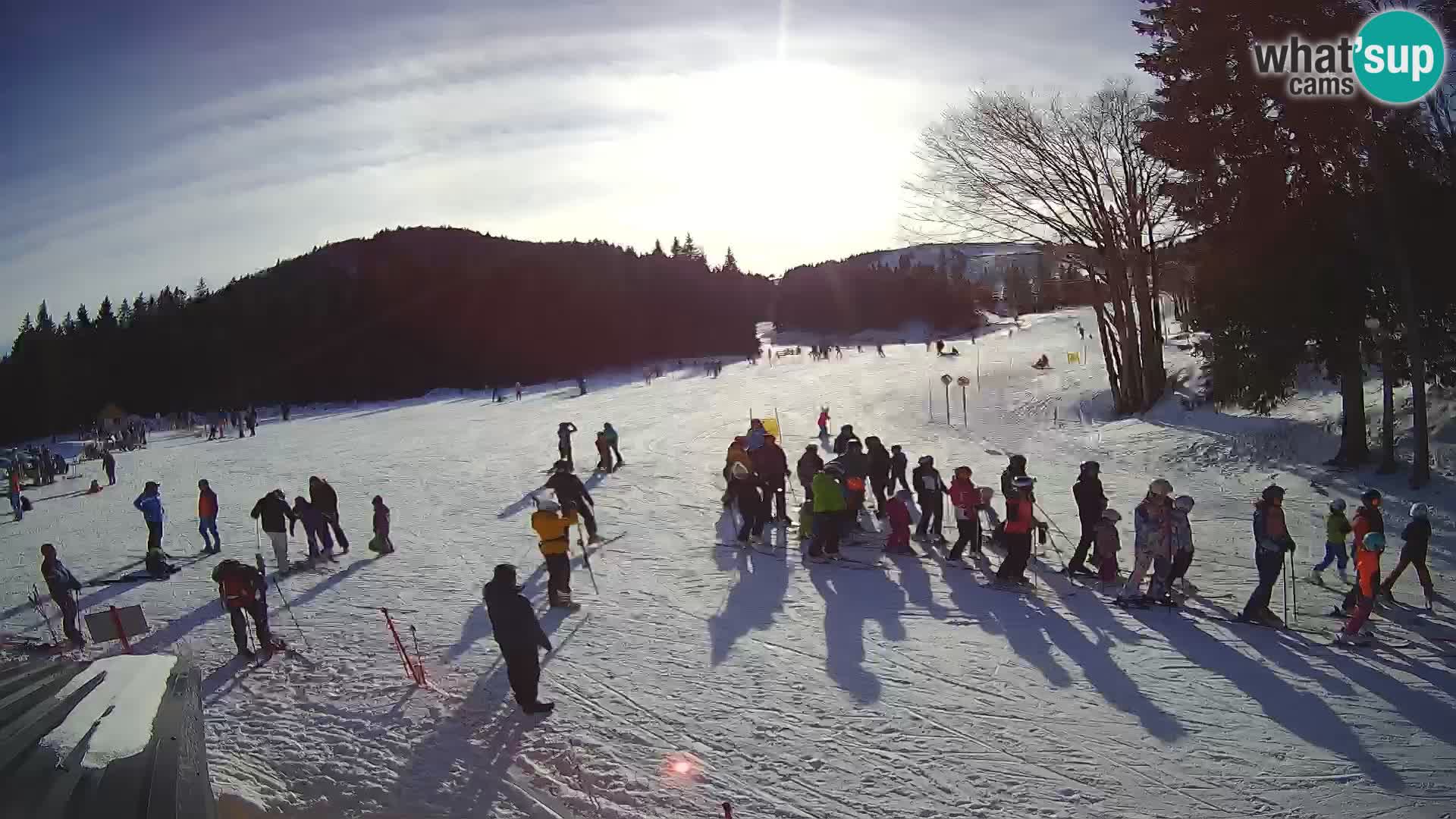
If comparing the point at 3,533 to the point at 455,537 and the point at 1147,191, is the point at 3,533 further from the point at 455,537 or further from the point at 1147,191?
the point at 1147,191

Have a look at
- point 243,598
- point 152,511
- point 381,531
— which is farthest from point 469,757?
point 152,511

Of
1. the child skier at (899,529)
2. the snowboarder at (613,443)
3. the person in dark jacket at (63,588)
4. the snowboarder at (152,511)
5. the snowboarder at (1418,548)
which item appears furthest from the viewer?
the snowboarder at (613,443)

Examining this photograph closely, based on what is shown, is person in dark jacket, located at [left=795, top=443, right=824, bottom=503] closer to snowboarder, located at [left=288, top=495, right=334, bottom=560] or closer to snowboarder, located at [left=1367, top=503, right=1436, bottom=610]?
snowboarder, located at [left=1367, top=503, right=1436, bottom=610]

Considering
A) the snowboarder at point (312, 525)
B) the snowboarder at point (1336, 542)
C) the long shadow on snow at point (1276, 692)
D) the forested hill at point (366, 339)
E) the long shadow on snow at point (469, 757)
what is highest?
the forested hill at point (366, 339)

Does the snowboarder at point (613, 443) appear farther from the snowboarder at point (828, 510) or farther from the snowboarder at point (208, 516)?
the snowboarder at point (828, 510)

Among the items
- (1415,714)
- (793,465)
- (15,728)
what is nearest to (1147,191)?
(793,465)

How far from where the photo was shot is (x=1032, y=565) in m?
11.6

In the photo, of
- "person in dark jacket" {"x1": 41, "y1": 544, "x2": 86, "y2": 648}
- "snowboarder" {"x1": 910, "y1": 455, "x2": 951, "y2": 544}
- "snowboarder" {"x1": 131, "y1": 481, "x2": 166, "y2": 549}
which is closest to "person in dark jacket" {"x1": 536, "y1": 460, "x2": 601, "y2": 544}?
"snowboarder" {"x1": 910, "y1": 455, "x2": 951, "y2": 544}

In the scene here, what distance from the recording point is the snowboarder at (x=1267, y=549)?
28.8ft

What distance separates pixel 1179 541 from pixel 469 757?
788 cm

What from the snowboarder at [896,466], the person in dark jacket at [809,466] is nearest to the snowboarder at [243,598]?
the person in dark jacket at [809,466]

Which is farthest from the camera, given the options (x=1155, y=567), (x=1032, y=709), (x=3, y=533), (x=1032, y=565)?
(x=3, y=533)

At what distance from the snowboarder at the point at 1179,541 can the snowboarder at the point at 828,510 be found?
4.19 meters

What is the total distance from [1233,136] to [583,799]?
15395mm
